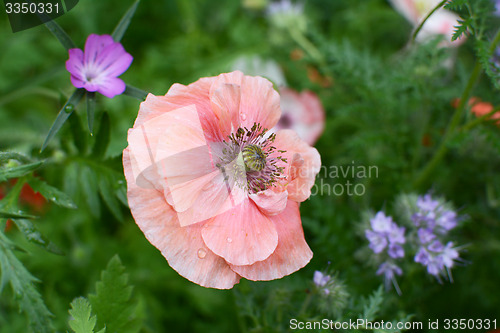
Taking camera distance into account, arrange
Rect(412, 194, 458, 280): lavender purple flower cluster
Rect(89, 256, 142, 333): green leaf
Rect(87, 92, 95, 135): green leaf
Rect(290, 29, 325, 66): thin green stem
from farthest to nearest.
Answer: Rect(290, 29, 325, 66): thin green stem
Rect(412, 194, 458, 280): lavender purple flower cluster
Rect(89, 256, 142, 333): green leaf
Rect(87, 92, 95, 135): green leaf

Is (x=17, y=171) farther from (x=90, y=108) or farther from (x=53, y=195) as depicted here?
(x=90, y=108)

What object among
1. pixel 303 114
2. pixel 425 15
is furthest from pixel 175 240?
pixel 425 15

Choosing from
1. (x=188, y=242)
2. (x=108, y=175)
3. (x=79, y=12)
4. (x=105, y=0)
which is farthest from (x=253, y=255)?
(x=105, y=0)

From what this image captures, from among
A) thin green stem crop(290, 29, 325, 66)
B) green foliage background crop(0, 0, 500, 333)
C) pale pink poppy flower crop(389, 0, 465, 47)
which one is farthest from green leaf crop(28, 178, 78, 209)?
pale pink poppy flower crop(389, 0, 465, 47)

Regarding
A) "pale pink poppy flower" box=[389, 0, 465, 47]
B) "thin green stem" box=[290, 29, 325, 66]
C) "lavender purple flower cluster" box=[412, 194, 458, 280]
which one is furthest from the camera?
"thin green stem" box=[290, 29, 325, 66]

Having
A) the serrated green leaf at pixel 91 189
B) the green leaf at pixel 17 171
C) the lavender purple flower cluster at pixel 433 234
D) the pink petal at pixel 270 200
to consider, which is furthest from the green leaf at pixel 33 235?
the lavender purple flower cluster at pixel 433 234

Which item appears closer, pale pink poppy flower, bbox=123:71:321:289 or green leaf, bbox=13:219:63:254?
pale pink poppy flower, bbox=123:71:321:289

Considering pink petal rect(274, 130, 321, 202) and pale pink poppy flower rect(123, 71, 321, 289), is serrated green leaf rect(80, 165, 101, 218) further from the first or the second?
pink petal rect(274, 130, 321, 202)

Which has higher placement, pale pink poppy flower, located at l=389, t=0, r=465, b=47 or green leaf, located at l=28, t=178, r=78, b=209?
pale pink poppy flower, located at l=389, t=0, r=465, b=47
